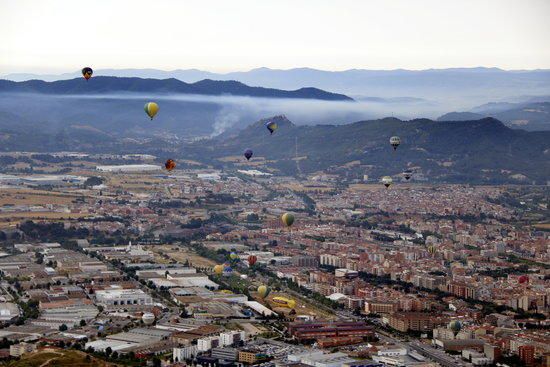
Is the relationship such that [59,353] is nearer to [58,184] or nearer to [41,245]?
[41,245]

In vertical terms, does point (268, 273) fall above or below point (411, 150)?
below

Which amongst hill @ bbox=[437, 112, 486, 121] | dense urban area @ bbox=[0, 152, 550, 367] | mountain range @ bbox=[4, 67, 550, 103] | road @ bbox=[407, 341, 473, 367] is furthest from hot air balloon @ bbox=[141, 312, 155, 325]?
mountain range @ bbox=[4, 67, 550, 103]

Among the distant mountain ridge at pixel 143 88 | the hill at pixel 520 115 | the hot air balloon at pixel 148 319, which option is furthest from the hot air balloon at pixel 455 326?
the distant mountain ridge at pixel 143 88

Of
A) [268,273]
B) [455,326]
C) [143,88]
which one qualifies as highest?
[143,88]

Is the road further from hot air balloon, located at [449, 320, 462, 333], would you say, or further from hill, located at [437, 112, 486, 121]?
hill, located at [437, 112, 486, 121]

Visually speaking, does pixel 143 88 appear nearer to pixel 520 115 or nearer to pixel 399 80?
pixel 520 115

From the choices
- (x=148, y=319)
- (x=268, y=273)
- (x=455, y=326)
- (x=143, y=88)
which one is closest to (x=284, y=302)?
(x=148, y=319)

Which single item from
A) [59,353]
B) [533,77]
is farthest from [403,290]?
[533,77]

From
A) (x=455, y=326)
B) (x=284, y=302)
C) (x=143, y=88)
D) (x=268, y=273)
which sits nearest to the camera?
(x=455, y=326)
